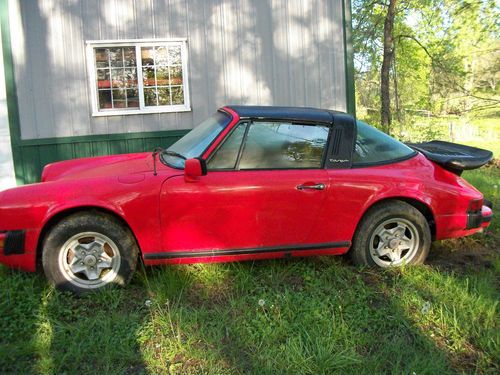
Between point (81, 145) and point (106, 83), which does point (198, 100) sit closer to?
point (106, 83)

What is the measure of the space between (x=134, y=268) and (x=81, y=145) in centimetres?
465

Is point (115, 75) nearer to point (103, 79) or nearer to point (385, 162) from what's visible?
point (103, 79)

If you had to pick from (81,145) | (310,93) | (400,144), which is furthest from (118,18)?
(400,144)

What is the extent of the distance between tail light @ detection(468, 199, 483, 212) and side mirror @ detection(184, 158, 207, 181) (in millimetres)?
2384

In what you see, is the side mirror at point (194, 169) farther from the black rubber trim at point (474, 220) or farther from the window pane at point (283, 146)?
the black rubber trim at point (474, 220)

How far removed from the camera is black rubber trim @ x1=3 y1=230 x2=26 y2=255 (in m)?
3.48

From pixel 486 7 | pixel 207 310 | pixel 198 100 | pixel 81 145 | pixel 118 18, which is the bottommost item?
pixel 207 310

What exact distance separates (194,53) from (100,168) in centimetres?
444

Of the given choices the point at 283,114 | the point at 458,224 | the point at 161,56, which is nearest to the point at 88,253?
the point at 283,114

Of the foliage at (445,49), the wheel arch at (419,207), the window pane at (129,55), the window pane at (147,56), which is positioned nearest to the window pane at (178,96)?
the window pane at (147,56)

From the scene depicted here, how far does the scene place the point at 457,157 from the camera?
4.29 m

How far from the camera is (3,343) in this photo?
3016 mm

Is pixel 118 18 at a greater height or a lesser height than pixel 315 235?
greater

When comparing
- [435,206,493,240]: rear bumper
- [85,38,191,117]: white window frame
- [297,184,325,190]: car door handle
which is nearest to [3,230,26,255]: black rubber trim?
[297,184,325,190]: car door handle
